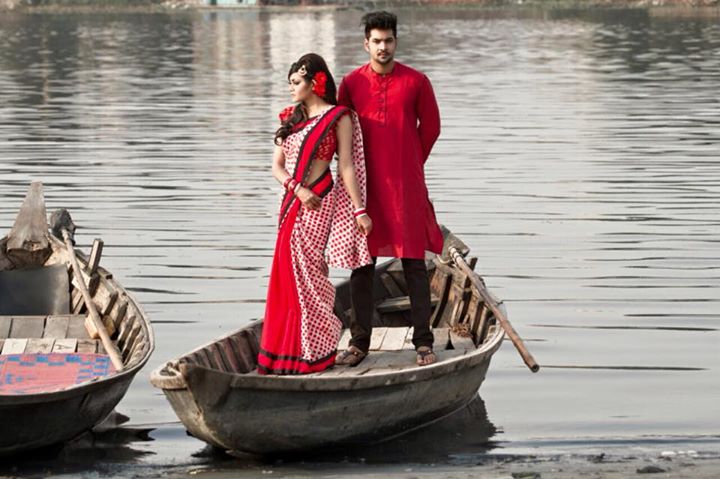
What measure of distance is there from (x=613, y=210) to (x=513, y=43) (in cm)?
4409

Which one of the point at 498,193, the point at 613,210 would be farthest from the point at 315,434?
the point at 498,193

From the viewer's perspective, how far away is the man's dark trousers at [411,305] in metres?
9.12

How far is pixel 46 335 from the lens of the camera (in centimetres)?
1043

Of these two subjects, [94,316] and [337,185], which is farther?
[94,316]

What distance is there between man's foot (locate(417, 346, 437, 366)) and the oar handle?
1.65 meters

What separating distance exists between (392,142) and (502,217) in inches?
342

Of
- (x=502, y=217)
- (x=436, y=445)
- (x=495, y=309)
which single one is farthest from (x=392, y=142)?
(x=502, y=217)

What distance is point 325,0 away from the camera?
12100 centimetres

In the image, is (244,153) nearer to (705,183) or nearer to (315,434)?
(705,183)

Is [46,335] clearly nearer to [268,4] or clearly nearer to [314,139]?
[314,139]

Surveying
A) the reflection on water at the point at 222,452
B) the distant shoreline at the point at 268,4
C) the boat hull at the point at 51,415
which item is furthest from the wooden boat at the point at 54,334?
the distant shoreline at the point at 268,4

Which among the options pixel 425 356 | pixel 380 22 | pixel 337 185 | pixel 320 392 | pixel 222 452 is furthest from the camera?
pixel 425 356

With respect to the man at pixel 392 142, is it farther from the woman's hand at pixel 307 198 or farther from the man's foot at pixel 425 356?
the woman's hand at pixel 307 198

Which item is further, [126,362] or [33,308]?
[33,308]
